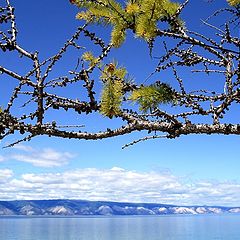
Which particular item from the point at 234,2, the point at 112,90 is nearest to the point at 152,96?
the point at 112,90

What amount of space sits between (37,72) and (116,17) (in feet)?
3.63

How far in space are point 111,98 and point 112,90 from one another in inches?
3.3

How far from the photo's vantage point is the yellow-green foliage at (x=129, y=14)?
443 cm

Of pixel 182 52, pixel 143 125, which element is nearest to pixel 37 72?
pixel 143 125

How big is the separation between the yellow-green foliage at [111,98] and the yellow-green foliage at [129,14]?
1.62ft

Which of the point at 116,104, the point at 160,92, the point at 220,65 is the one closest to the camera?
the point at 116,104

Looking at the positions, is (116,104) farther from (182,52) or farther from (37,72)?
(182,52)

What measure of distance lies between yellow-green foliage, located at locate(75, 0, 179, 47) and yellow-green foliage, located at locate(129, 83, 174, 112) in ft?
1.50

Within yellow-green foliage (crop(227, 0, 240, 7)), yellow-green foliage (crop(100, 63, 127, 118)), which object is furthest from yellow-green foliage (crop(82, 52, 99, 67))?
yellow-green foliage (crop(227, 0, 240, 7))

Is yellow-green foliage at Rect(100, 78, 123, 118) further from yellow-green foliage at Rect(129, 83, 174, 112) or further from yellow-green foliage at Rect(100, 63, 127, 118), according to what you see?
yellow-green foliage at Rect(129, 83, 174, 112)

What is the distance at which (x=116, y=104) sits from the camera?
13.8ft

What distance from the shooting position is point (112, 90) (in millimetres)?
4180

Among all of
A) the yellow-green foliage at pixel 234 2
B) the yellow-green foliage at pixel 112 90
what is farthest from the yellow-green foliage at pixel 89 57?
the yellow-green foliage at pixel 234 2

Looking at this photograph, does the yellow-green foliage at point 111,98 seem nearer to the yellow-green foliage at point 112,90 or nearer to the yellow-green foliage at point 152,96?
the yellow-green foliage at point 112,90
